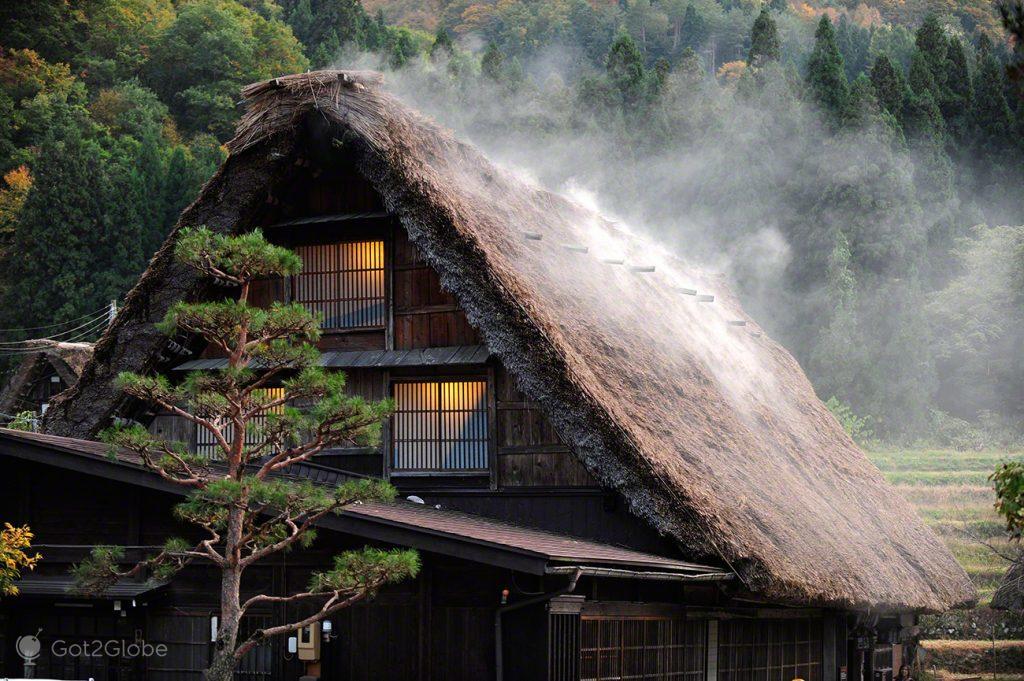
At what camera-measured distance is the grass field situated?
31938mm

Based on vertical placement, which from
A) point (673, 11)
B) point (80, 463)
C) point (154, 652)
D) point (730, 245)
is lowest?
point (154, 652)

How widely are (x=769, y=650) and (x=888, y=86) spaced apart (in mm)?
42497

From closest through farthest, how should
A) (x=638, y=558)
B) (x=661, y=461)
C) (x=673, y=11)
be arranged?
1. (x=638, y=558)
2. (x=661, y=461)
3. (x=673, y=11)

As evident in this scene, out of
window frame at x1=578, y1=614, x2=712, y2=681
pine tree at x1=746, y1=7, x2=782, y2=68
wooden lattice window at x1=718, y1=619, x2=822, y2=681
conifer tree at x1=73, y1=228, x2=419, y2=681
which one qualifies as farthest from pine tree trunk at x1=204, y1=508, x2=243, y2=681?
pine tree at x1=746, y1=7, x2=782, y2=68

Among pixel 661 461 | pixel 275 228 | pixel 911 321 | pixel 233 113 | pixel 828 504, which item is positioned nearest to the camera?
pixel 661 461

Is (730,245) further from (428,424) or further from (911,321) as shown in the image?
(428,424)

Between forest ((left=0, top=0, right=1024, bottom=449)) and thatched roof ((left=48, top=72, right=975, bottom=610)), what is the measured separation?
24092mm

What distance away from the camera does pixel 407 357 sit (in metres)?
15.0

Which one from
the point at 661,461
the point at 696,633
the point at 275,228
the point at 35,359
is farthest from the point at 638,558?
the point at 35,359

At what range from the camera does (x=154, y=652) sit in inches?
546

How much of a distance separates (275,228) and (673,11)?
244ft

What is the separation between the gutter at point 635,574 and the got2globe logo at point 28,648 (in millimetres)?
6278

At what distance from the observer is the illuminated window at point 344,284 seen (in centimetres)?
1562

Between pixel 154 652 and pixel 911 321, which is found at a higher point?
pixel 911 321
